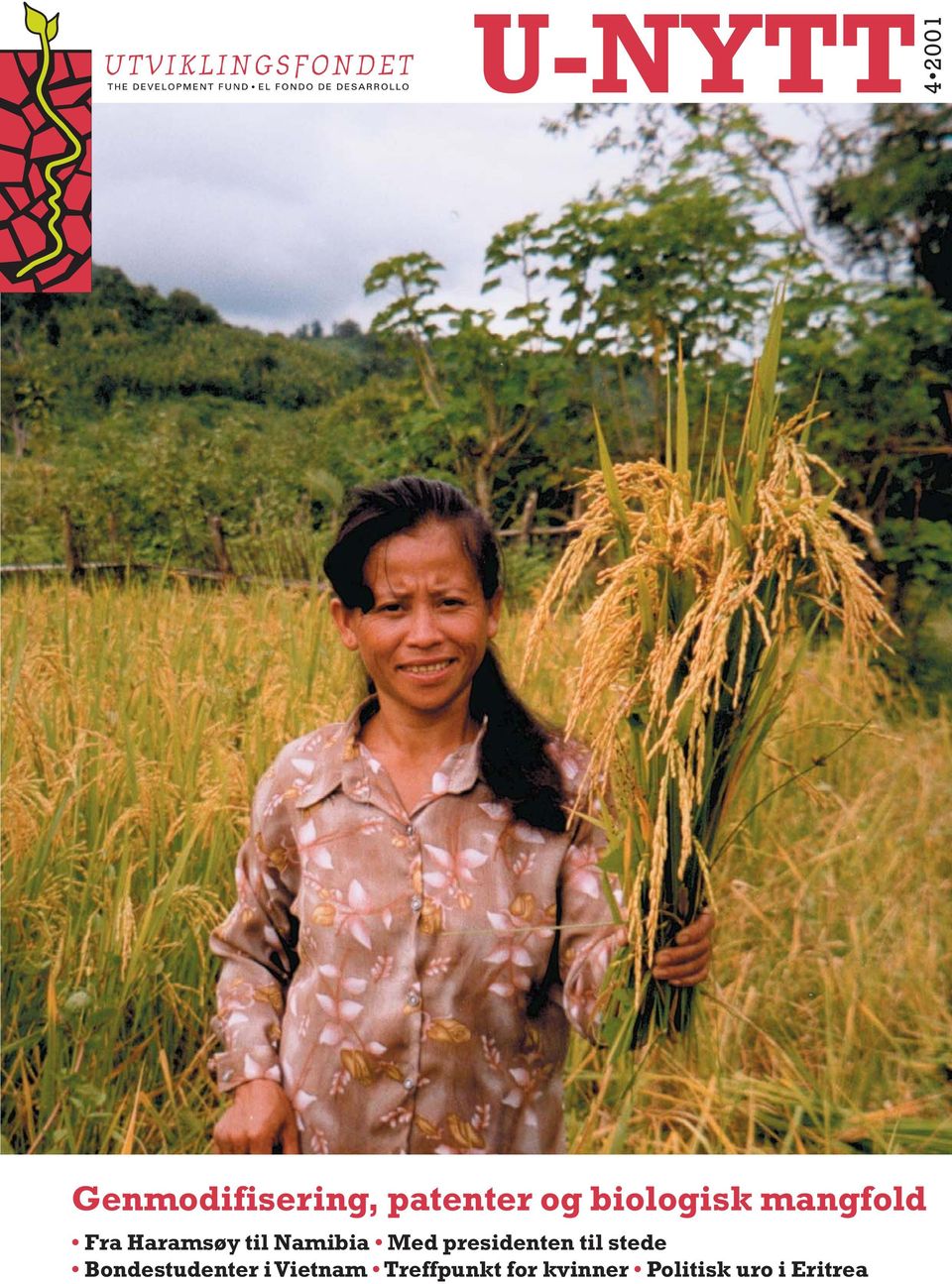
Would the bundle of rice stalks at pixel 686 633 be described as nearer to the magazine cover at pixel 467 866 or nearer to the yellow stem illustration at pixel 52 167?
the magazine cover at pixel 467 866

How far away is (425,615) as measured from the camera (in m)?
1.36

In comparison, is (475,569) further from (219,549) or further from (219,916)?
(219,549)

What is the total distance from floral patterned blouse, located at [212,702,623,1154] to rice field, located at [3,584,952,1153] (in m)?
0.17

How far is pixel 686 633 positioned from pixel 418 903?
22.8 inches

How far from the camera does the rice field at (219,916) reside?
1.75m

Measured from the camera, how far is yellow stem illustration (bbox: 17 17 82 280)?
6.13 feet

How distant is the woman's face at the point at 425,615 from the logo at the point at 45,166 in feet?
3.50

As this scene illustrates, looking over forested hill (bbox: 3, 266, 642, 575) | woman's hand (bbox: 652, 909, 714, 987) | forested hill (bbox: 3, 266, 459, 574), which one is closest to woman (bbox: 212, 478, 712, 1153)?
woman's hand (bbox: 652, 909, 714, 987)

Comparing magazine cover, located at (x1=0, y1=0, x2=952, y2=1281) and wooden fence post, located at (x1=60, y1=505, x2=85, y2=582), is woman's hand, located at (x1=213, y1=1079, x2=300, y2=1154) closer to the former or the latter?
magazine cover, located at (x1=0, y1=0, x2=952, y2=1281)

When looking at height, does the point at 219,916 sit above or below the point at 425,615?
below

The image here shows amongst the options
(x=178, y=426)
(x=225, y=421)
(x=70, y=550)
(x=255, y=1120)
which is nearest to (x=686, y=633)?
(x=255, y=1120)
